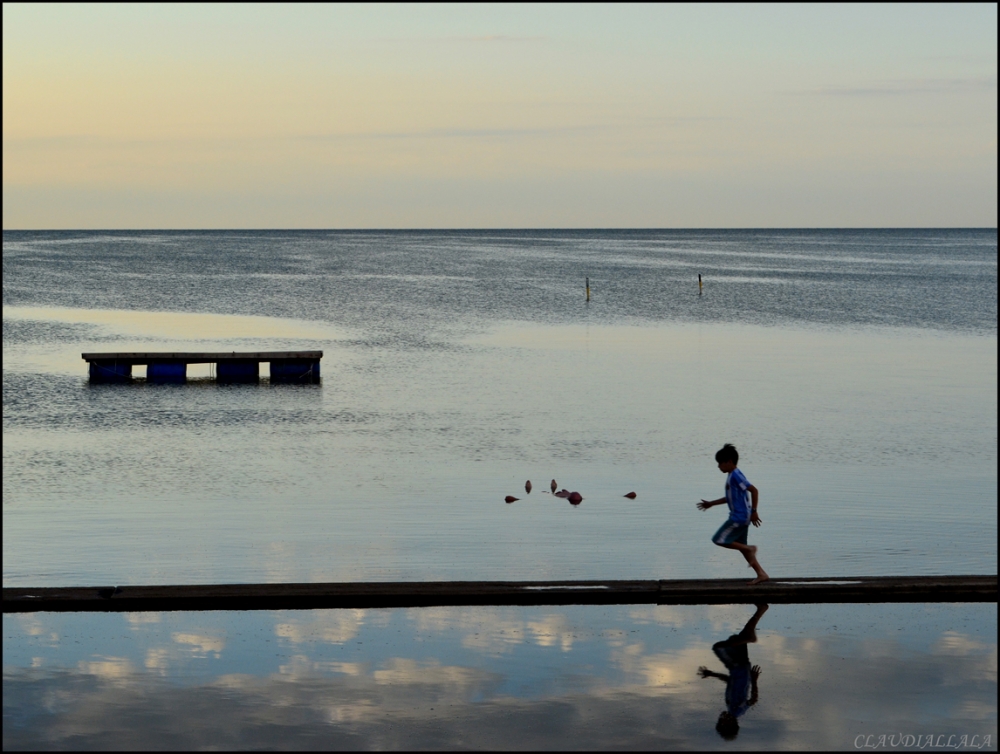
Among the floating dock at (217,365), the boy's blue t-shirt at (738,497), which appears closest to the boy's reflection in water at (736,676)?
the boy's blue t-shirt at (738,497)

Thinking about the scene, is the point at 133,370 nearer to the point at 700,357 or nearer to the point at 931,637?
the point at 700,357

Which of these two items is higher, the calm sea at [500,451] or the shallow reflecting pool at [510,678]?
the calm sea at [500,451]

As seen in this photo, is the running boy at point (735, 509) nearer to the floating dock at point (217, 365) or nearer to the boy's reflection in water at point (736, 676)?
the boy's reflection in water at point (736, 676)

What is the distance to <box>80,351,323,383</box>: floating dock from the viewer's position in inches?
1566

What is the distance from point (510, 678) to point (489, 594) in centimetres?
223

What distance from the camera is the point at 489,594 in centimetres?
1249

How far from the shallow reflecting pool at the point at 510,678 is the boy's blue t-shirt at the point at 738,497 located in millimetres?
974

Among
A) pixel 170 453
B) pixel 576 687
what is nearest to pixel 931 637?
pixel 576 687

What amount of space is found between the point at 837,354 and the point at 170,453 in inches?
1238

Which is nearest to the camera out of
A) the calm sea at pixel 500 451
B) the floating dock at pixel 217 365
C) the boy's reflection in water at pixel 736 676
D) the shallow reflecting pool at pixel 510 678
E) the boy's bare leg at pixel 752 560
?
the shallow reflecting pool at pixel 510 678

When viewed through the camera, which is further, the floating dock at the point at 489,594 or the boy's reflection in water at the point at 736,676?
the floating dock at the point at 489,594

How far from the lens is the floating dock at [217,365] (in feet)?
131

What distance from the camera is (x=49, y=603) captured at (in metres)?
12.3

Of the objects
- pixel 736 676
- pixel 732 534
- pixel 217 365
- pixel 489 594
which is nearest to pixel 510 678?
pixel 736 676
